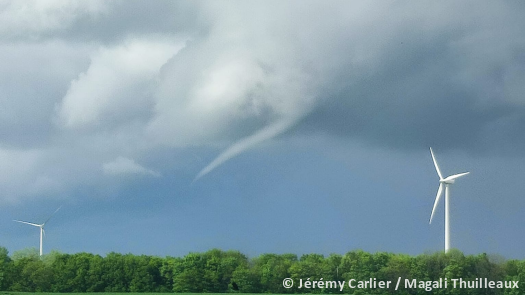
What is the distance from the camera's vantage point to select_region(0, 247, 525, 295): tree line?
150 m

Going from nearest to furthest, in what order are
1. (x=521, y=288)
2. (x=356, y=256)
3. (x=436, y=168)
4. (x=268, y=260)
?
(x=436, y=168) < (x=521, y=288) < (x=356, y=256) < (x=268, y=260)

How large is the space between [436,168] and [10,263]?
84.0 metres

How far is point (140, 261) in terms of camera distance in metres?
171

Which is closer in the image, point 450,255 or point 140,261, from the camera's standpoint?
point 450,255

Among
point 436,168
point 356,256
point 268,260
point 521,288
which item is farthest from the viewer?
point 268,260

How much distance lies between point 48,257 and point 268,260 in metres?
42.8

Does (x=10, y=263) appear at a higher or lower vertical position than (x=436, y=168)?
lower

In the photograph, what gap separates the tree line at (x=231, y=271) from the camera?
14950 cm

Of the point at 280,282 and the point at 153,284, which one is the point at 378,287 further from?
the point at 153,284

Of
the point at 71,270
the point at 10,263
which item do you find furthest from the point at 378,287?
the point at 10,263

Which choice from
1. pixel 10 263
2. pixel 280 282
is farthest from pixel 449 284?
pixel 10 263

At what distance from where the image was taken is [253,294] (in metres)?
155

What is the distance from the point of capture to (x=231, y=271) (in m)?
167

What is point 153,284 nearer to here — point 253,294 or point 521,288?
point 253,294
